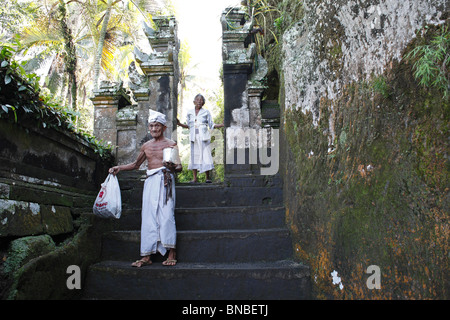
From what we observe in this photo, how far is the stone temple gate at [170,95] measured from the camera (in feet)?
17.7

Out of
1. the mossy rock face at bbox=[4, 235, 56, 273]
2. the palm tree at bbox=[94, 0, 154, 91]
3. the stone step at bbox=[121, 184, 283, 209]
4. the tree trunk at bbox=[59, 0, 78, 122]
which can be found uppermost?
the palm tree at bbox=[94, 0, 154, 91]

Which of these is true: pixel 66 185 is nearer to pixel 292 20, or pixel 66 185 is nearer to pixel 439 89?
pixel 292 20

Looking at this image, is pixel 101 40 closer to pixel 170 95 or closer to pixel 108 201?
pixel 170 95

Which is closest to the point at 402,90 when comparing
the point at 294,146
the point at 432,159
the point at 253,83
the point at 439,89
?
the point at 439,89

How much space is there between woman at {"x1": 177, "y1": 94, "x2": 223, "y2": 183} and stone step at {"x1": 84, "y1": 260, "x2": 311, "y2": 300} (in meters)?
2.89

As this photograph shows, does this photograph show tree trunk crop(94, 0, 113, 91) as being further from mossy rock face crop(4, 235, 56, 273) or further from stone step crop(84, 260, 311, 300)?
mossy rock face crop(4, 235, 56, 273)

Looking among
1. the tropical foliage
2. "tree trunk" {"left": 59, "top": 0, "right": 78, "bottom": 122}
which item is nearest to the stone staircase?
the tropical foliage

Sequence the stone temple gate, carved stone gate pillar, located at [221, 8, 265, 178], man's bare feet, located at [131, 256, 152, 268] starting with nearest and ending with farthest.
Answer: man's bare feet, located at [131, 256, 152, 268]
carved stone gate pillar, located at [221, 8, 265, 178]
the stone temple gate

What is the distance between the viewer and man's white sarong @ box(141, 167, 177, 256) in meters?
3.58

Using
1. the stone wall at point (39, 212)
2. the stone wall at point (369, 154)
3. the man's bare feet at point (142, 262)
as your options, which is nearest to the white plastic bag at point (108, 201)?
the stone wall at point (39, 212)

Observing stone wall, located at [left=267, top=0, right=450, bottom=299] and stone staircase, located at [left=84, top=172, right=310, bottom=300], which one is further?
stone staircase, located at [left=84, top=172, right=310, bottom=300]

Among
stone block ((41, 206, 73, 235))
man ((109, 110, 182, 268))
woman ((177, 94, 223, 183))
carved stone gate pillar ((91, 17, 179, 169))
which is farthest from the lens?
woman ((177, 94, 223, 183))

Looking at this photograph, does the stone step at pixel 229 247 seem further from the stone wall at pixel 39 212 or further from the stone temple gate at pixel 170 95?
the stone temple gate at pixel 170 95

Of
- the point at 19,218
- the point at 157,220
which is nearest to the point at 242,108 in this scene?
the point at 157,220
